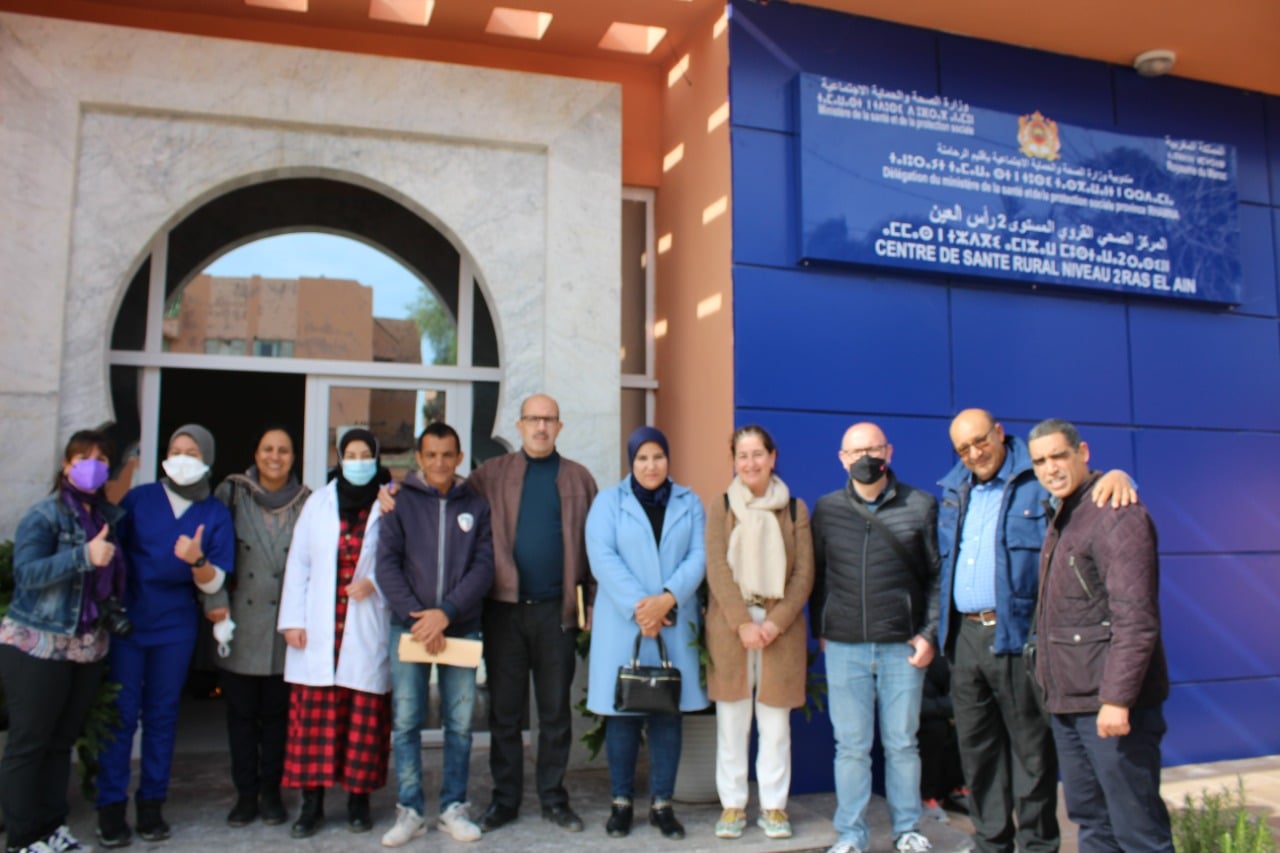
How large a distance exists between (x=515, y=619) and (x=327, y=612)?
0.84 metres

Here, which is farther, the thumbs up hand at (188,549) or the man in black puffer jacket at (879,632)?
the man in black puffer jacket at (879,632)

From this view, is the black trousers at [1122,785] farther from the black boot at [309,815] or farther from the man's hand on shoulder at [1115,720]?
the black boot at [309,815]

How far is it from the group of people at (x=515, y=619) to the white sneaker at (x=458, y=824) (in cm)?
1

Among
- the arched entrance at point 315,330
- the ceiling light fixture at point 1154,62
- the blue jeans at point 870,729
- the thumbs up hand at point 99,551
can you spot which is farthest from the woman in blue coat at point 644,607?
the ceiling light fixture at point 1154,62

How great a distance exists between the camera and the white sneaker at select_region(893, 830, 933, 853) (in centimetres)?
430

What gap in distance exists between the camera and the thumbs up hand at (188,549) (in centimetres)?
419

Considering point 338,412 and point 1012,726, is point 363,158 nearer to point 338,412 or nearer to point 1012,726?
point 338,412

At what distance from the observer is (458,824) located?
14.1 ft

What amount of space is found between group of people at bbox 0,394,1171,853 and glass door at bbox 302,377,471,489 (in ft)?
4.72

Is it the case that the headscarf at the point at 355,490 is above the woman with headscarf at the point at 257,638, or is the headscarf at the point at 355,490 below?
above

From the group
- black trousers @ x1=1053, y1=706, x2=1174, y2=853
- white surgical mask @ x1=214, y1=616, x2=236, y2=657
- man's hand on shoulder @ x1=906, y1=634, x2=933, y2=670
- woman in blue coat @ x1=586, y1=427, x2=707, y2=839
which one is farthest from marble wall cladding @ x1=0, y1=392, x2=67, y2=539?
black trousers @ x1=1053, y1=706, x2=1174, y2=853

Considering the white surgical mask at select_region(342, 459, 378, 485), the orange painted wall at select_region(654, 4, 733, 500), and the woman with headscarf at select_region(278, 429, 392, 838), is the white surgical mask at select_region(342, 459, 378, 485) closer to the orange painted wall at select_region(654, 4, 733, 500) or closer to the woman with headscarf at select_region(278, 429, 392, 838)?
the woman with headscarf at select_region(278, 429, 392, 838)

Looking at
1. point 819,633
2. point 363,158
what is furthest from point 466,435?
point 819,633

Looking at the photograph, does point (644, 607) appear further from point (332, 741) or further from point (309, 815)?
point (309, 815)
